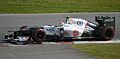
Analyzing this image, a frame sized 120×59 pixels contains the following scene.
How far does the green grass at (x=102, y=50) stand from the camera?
12805 mm

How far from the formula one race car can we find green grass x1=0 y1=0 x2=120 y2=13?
17.3 m

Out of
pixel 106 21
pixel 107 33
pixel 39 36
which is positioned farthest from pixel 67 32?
pixel 106 21

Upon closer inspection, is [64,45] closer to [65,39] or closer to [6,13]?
[65,39]

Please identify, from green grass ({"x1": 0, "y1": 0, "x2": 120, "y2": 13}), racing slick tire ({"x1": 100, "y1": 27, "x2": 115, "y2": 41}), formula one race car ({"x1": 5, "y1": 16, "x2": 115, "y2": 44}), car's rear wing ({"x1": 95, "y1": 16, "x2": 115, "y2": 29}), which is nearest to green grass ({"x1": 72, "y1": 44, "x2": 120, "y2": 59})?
formula one race car ({"x1": 5, "y1": 16, "x2": 115, "y2": 44})

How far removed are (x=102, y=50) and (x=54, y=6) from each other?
24.3 m

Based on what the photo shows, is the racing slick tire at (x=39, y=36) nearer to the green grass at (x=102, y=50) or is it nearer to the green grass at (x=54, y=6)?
the green grass at (x=102, y=50)

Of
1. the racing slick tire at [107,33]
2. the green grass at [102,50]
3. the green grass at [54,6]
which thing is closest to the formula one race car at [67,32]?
the racing slick tire at [107,33]

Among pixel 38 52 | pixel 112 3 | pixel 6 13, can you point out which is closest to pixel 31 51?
pixel 38 52

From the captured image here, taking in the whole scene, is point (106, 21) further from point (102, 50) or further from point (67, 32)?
point (102, 50)

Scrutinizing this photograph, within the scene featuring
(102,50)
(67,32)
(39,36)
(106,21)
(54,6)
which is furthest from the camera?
(54,6)

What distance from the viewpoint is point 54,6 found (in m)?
38.1

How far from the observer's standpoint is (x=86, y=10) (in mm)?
36156

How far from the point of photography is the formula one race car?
1608 cm

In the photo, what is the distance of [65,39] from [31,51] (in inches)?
136
